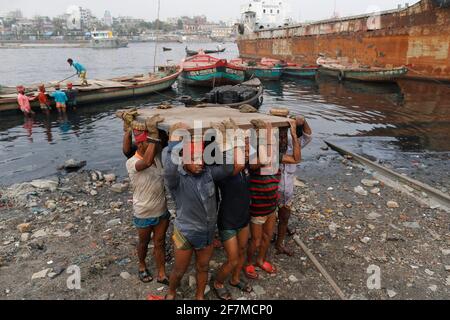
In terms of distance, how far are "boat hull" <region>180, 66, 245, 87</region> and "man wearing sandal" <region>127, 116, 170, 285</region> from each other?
18469 mm

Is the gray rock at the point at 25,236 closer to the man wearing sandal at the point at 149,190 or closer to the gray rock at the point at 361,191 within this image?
the man wearing sandal at the point at 149,190

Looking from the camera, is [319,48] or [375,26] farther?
A: [319,48]

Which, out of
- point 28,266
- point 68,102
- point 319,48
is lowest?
point 28,266

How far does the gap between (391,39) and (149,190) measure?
2778cm

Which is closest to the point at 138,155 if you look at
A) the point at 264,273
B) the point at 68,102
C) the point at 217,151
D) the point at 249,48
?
the point at 217,151

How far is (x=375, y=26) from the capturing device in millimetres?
26656

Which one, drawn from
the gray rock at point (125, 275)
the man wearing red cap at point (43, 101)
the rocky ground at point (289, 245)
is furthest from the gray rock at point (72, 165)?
the man wearing red cap at point (43, 101)

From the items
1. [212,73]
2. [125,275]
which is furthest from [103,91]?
[125,275]

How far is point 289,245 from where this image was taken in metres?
4.61

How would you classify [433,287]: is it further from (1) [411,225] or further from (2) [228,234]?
(2) [228,234]

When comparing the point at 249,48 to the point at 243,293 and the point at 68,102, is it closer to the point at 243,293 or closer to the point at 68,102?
the point at 68,102

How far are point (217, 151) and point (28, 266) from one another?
3173mm

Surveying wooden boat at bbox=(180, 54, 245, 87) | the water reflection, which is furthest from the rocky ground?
wooden boat at bbox=(180, 54, 245, 87)

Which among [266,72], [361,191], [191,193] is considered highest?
[266,72]
